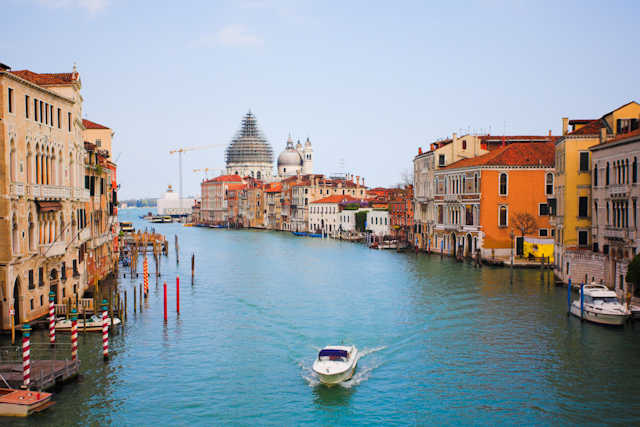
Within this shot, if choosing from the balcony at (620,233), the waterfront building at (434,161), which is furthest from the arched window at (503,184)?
the balcony at (620,233)

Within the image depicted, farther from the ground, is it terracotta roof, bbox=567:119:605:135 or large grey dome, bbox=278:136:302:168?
large grey dome, bbox=278:136:302:168

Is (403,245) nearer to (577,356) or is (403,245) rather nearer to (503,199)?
(503,199)

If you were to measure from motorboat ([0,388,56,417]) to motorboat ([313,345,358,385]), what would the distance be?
18.0ft

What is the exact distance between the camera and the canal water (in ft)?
41.7

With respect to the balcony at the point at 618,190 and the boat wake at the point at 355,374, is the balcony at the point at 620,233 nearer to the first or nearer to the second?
the balcony at the point at 618,190

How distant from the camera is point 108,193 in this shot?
3086cm

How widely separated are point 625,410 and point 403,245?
3899 centimetres

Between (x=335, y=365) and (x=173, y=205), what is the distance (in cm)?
14737

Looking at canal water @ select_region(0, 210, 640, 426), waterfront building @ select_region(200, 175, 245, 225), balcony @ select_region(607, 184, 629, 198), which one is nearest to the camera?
canal water @ select_region(0, 210, 640, 426)

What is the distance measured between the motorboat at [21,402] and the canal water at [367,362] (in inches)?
9.0

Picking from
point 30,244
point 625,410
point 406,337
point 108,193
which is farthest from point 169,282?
point 625,410

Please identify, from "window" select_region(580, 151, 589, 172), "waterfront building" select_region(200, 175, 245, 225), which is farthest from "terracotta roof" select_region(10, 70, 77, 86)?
"waterfront building" select_region(200, 175, 245, 225)

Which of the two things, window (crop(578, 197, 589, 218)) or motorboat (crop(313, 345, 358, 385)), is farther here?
window (crop(578, 197, 589, 218))

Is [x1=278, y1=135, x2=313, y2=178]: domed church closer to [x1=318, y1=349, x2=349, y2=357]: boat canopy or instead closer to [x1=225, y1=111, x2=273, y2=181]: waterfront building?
[x1=225, y1=111, x2=273, y2=181]: waterfront building
